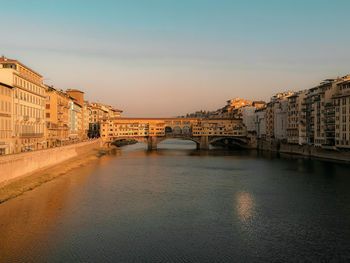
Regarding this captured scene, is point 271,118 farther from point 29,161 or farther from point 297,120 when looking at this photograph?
point 29,161

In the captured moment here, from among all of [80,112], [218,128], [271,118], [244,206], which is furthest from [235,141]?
[244,206]

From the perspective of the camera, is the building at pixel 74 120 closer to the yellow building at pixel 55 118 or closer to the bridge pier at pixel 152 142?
the yellow building at pixel 55 118

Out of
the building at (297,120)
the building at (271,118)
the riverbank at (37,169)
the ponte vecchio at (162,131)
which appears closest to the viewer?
the riverbank at (37,169)

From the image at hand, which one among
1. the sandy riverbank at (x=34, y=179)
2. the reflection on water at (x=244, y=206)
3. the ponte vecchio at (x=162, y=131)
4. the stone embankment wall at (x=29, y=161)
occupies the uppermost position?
the ponte vecchio at (x=162, y=131)

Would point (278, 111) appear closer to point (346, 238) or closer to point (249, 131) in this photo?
point (249, 131)

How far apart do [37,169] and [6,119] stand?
8.29m

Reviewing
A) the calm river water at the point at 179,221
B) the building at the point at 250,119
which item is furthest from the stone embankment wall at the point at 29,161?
the building at the point at 250,119

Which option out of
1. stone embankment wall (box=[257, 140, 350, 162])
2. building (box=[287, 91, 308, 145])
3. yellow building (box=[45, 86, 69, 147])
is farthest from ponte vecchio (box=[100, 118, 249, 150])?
yellow building (box=[45, 86, 69, 147])

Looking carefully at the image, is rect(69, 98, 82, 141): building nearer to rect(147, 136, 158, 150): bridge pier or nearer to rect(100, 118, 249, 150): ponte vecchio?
rect(100, 118, 249, 150): ponte vecchio

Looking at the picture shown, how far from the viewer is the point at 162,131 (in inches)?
4663

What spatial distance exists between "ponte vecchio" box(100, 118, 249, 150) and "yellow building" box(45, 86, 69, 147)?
3125cm

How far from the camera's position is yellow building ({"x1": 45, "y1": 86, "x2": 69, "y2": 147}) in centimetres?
7543

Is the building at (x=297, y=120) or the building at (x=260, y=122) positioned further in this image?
the building at (x=260, y=122)

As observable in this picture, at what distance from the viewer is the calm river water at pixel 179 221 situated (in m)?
21.1
